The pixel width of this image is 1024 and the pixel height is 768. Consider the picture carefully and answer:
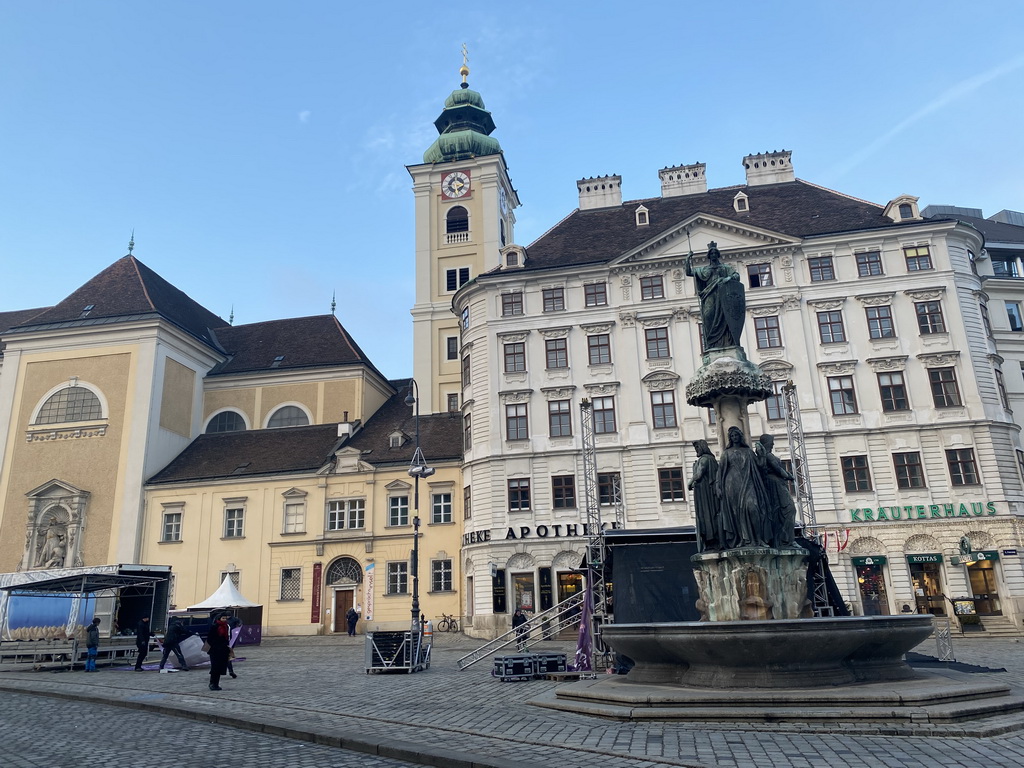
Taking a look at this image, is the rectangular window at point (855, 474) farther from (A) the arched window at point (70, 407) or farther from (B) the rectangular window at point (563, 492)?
(A) the arched window at point (70, 407)

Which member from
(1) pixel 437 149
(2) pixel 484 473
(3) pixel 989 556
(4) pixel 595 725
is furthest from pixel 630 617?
(1) pixel 437 149

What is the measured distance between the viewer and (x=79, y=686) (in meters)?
17.3

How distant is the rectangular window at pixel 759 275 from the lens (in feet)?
115

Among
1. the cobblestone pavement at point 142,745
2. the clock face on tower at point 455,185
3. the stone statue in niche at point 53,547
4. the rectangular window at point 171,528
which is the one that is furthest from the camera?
the clock face on tower at point 455,185

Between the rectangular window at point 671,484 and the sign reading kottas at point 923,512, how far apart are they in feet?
21.8

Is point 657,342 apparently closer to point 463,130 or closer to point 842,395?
point 842,395

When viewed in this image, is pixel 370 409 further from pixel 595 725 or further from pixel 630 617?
pixel 595 725

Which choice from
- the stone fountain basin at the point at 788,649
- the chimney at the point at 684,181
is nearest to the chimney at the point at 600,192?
the chimney at the point at 684,181

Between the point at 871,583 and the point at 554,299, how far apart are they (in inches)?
688

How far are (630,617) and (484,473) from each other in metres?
17.9

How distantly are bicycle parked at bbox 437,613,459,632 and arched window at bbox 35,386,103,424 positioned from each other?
21924mm

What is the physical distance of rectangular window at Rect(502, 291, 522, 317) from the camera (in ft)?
121

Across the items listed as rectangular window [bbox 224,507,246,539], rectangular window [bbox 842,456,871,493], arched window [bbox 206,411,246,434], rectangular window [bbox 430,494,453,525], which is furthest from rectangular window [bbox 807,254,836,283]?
arched window [bbox 206,411,246,434]

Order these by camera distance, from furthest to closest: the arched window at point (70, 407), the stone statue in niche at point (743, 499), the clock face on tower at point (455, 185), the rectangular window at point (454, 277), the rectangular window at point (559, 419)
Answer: the clock face on tower at point (455, 185), the rectangular window at point (454, 277), the arched window at point (70, 407), the rectangular window at point (559, 419), the stone statue in niche at point (743, 499)
